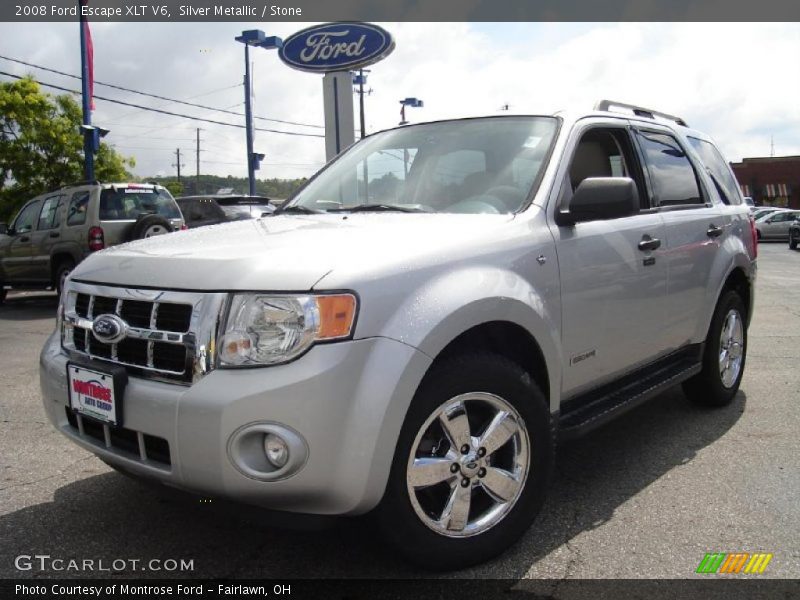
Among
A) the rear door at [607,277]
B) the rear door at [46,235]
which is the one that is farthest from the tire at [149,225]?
the rear door at [607,277]

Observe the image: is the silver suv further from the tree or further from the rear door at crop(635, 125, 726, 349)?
the tree

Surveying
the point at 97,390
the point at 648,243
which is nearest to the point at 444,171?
the point at 648,243

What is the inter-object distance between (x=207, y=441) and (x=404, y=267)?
33.6 inches

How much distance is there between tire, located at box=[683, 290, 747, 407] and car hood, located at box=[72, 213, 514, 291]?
2.28 meters

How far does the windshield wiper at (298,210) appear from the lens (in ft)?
12.1

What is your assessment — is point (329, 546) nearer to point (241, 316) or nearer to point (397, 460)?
point (397, 460)

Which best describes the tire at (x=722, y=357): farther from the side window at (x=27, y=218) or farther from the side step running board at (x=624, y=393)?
the side window at (x=27, y=218)

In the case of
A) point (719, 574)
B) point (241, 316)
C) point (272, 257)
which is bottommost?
point (719, 574)

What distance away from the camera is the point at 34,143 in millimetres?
25797

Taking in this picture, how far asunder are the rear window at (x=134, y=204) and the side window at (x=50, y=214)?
1021mm

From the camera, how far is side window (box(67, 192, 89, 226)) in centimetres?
1074

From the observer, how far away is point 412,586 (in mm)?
2541

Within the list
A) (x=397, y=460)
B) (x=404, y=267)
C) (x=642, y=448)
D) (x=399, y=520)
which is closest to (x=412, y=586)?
(x=399, y=520)

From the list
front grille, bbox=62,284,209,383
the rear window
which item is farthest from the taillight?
front grille, bbox=62,284,209,383
